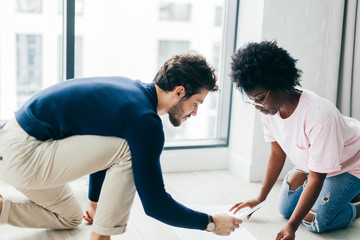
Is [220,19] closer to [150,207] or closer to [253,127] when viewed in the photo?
[253,127]

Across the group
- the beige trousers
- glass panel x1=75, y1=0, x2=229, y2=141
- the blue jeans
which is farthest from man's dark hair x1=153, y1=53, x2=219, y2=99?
glass panel x1=75, y1=0, x2=229, y2=141

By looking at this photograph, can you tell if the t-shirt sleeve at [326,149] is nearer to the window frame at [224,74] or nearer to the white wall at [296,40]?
the white wall at [296,40]

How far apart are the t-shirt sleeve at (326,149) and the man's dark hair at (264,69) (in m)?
0.21

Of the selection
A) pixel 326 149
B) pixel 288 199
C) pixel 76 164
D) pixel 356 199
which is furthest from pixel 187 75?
pixel 356 199

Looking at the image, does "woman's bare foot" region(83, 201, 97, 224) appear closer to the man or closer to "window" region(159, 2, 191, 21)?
the man

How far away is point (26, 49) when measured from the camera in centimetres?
256

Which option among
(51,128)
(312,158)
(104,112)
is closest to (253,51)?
(312,158)

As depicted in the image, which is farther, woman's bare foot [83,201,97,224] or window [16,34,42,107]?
window [16,34,42,107]

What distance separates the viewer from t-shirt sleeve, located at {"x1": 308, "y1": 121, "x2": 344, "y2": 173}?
1.48m

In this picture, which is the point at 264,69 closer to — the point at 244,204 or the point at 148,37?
the point at 244,204

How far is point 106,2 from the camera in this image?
2.47 meters

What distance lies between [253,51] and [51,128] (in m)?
0.76

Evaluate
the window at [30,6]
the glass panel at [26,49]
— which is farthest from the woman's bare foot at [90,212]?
the window at [30,6]

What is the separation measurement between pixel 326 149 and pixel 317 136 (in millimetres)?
57
